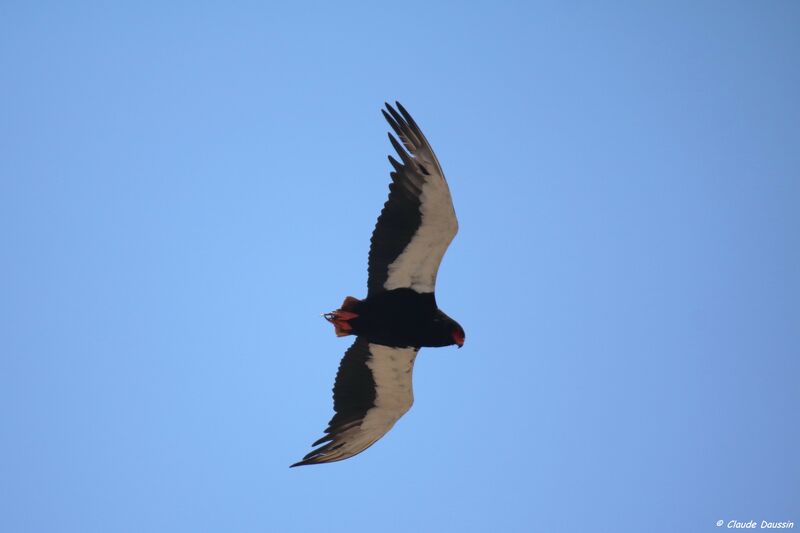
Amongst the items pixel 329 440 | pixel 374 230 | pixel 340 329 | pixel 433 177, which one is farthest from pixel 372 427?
pixel 433 177

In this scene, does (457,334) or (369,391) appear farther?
(369,391)

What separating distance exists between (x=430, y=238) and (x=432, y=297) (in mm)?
984

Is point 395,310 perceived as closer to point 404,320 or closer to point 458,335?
point 404,320

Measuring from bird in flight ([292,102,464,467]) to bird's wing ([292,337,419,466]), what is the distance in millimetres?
15

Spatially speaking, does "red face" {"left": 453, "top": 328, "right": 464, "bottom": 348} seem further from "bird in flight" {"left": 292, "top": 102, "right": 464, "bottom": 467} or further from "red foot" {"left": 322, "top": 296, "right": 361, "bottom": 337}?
"red foot" {"left": 322, "top": 296, "right": 361, "bottom": 337}

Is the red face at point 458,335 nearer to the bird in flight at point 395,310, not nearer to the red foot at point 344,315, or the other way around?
the bird in flight at point 395,310

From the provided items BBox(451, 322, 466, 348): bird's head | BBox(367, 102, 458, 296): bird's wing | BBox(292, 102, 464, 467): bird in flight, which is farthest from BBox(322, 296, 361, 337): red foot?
BBox(451, 322, 466, 348): bird's head

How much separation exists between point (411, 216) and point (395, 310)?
1454 millimetres

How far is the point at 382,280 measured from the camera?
14.5 meters

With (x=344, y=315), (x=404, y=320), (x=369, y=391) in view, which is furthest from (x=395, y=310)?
(x=369, y=391)

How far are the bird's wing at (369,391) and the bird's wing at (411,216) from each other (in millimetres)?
1174

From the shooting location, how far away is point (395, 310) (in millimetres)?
14461

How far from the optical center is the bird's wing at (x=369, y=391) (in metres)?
14.8

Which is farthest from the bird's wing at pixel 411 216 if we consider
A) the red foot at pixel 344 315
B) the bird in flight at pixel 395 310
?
the red foot at pixel 344 315
